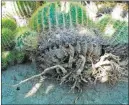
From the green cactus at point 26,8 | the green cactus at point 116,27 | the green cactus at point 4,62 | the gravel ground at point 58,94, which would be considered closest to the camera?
the gravel ground at point 58,94

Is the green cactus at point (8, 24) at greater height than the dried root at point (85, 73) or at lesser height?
greater

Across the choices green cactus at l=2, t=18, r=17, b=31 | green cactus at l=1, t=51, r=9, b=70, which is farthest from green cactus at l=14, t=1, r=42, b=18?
green cactus at l=1, t=51, r=9, b=70

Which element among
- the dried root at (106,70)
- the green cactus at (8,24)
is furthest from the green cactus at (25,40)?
the dried root at (106,70)

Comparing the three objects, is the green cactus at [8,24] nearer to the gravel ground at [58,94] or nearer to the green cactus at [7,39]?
the green cactus at [7,39]

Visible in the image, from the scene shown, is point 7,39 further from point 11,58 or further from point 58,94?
point 58,94

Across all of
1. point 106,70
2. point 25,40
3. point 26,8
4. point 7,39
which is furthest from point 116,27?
point 26,8

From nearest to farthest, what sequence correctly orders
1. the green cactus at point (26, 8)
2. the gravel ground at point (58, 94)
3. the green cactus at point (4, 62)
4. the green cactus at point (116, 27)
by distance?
the gravel ground at point (58, 94)
the green cactus at point (4, 62)
the green cactus at point (116, 27)
the green cactus at point (26, 8)
